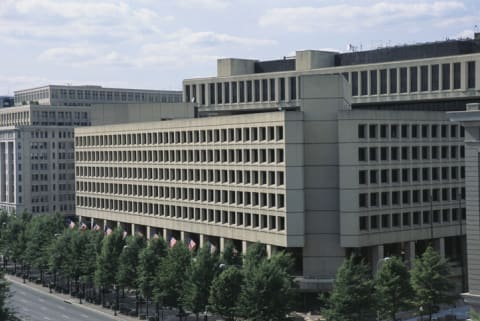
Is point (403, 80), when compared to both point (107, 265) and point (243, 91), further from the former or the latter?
point (107, 265)

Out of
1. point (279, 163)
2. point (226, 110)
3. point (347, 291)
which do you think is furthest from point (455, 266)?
point (226, 110)

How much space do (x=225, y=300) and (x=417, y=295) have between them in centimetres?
1924

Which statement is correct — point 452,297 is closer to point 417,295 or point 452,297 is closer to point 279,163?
point 417,295

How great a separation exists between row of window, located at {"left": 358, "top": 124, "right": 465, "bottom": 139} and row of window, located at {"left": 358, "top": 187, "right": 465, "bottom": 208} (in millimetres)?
6857

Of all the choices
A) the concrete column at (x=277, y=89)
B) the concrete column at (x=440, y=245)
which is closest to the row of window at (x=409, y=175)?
the concrete column at (x=440, y=245)

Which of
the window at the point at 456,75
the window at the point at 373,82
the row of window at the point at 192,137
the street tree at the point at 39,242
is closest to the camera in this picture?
the row of window at the point at 192,137

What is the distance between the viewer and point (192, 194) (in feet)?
368

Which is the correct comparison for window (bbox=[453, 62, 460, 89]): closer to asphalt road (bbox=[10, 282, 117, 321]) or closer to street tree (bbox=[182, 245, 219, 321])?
street tree (bbox=[182, 245, 219, 321])

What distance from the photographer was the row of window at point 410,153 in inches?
3612

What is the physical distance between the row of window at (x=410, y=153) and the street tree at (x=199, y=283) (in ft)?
72.4

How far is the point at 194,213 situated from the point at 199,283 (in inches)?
1207

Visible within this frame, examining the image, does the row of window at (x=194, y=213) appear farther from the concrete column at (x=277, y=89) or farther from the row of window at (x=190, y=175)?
the concrete column at (x=277, y=89)

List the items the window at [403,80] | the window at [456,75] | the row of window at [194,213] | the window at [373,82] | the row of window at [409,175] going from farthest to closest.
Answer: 1. the window at [373,82]
2. the window at [403,80]
3. the window at [456,75]
4. the row of window at [194,213]
5. the row of window at [409,175]

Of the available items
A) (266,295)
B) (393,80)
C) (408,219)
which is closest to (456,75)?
(393,80)
